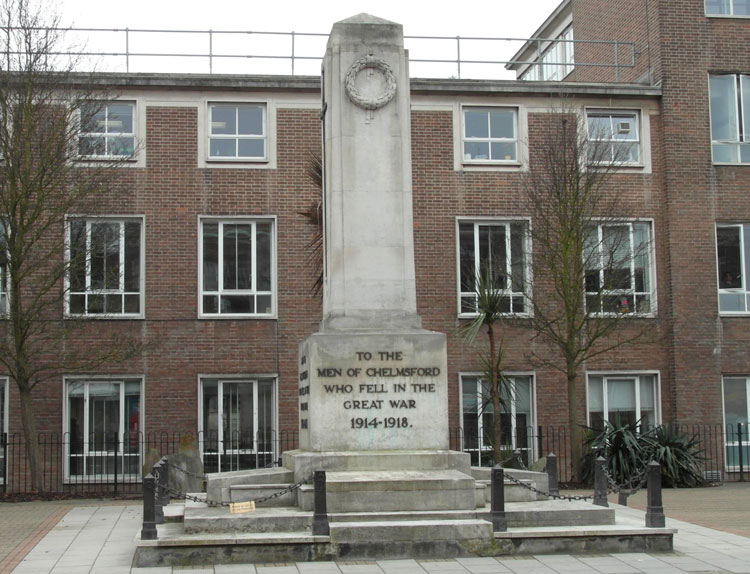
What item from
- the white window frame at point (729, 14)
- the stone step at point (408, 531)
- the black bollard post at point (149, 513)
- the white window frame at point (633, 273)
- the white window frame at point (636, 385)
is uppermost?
the white window frame at point (729, 14)

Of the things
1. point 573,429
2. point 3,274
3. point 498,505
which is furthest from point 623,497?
Answer: point 3,274

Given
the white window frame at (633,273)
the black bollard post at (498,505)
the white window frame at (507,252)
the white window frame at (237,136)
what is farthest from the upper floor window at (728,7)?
the black bollard post at (498,505)

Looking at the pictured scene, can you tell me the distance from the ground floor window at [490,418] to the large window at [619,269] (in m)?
2.87

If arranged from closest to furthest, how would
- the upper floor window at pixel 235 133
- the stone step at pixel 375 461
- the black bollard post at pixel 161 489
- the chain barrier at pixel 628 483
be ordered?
the stone step at pixel 375 461 < the black bollard post at pixel 161 489 < the chain barrier at pixel 628 483 < the upper floor window at pixel 235 133

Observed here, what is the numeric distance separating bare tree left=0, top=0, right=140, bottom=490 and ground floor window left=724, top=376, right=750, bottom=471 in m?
14.2

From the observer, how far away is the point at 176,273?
24641mm

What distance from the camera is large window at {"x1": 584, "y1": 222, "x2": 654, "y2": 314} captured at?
77.9 feet

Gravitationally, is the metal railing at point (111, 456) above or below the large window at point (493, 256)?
below

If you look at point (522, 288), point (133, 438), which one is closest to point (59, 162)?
point (133, 438)

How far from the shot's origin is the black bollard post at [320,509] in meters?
12.1

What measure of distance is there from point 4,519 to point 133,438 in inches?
274

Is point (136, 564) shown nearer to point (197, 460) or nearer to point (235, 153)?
point (197, 460)

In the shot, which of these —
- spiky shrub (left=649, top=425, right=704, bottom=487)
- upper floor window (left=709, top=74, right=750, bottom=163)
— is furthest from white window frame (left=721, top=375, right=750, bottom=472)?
upper floor window (left=709, top=74, right=750, bottom=163)

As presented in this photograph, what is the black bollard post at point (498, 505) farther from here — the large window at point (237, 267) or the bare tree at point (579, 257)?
the large window at point (237, 267)
